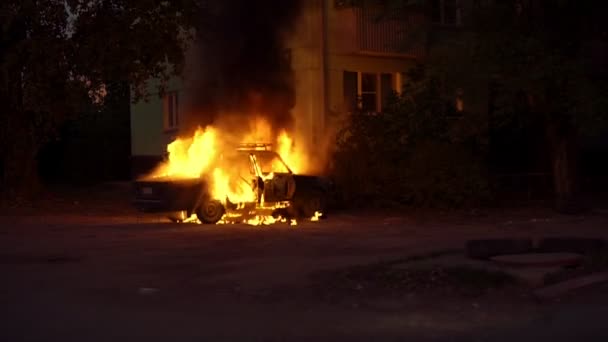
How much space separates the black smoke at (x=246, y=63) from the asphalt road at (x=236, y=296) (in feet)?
18.2

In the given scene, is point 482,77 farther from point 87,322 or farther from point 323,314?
point 87,322

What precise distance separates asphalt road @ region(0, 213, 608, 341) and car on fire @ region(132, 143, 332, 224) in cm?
126

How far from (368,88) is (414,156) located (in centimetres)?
533

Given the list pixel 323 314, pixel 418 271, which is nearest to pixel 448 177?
pixel 418 271

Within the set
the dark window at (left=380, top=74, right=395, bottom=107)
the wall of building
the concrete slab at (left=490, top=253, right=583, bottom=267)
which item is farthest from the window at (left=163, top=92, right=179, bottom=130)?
the concrete slab at (left=490, top=253, right=583, bottom=267)

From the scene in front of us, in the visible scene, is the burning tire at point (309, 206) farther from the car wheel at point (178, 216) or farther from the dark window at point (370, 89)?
the dark window at point (370, 89)

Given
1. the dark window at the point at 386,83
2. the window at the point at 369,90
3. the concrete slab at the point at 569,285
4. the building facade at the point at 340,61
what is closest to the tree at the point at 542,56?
the building facade at the point at 340,61

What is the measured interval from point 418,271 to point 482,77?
6.86 metres

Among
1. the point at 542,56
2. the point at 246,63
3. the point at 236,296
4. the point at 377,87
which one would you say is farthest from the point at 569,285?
the point at 377,87

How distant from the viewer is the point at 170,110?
29703mm

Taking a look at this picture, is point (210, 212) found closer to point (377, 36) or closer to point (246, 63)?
point (246, 63)

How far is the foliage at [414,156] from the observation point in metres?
19.8

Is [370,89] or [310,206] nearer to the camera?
[310,206]

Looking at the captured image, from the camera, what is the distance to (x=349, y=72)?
24094 millimetres
